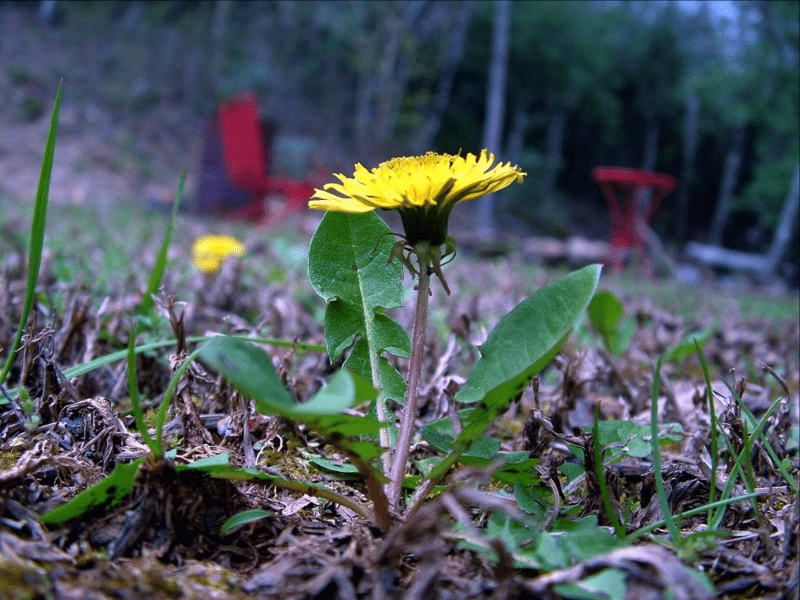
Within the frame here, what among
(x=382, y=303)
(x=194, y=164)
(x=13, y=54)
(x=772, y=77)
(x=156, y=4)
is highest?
(x=156, y=4)

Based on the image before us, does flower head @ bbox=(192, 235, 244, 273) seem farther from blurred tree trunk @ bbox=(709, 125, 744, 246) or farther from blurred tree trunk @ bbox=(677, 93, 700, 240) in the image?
blurred tree trunk @ bbox=(677, 93, 700, 240)

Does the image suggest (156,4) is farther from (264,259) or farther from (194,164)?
(264,259)

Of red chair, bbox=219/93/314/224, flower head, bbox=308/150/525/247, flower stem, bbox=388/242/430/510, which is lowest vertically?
flower stem, bbox=388/242/430/510

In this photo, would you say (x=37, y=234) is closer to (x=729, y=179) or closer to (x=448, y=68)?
(x=448, y=68)

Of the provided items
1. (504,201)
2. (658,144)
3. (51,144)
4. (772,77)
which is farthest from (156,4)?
(658,144)

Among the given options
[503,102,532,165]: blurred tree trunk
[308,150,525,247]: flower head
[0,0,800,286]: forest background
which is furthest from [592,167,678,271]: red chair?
[503,102,532,165]: blurred tree trunk

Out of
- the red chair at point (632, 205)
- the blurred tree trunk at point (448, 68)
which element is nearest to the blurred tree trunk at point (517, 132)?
the blurred tree trunk at point (448, 68)

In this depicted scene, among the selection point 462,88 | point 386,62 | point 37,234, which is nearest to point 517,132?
point 462,88
